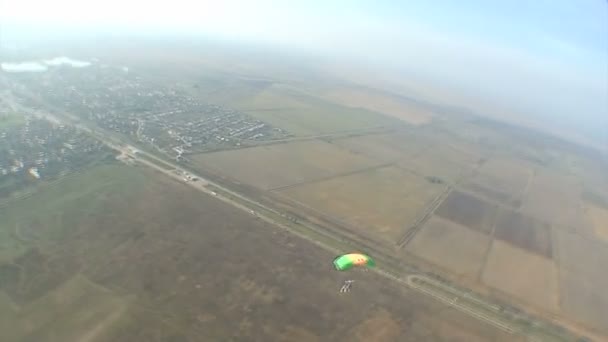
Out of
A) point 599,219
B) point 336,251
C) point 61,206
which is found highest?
point 61,206

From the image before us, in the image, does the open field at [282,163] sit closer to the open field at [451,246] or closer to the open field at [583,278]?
the open field at [451,246]

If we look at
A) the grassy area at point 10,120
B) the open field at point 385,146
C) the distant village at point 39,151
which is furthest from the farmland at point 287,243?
the grassy area at point 10,120

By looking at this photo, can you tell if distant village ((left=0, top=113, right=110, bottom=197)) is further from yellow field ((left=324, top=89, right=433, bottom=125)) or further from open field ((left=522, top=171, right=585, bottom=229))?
yellow field ((left=324, top=89, right=433, bottom=125))

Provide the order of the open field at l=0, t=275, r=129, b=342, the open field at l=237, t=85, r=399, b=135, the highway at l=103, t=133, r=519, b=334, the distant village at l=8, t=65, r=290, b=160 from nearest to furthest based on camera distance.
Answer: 1. the open field at l=0, t=275, r=129, b=342
2. the highway at l=103, t=133, r=519, b=334
3. the distant village at l=8, t=65, r=290, b=160
4. the open field at l=237, t=85, r=399, b=135

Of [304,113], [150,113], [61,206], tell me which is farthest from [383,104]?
[61,206]

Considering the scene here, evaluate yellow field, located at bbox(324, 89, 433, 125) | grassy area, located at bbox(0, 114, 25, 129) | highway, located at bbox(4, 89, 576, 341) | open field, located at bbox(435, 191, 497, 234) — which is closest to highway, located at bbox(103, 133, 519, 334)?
highway, located at bbox(4, 89, 576, 341)

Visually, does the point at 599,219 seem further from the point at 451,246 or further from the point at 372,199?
the point at 372,199
